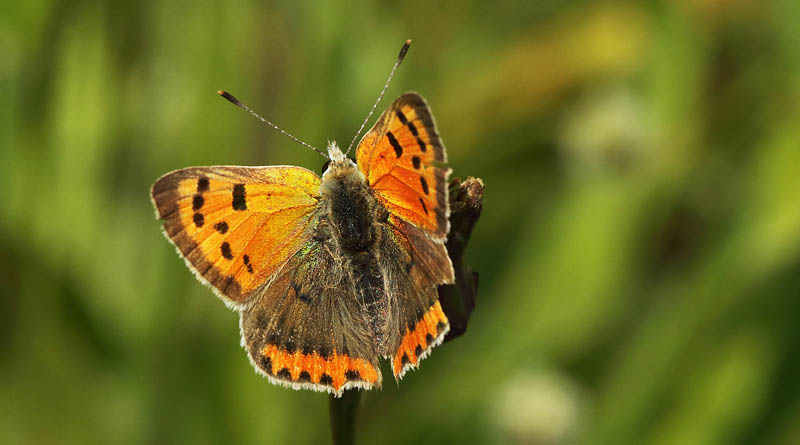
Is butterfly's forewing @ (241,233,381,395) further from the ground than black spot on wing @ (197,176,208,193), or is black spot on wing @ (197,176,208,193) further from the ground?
black spot on wing @ (197,176,208,193)

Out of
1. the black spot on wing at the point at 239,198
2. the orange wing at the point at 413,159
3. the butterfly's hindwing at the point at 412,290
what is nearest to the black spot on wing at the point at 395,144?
the orange wing at the point at 413,159

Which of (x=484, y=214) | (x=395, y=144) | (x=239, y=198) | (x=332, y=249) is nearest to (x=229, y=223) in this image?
(x=239, y=198)

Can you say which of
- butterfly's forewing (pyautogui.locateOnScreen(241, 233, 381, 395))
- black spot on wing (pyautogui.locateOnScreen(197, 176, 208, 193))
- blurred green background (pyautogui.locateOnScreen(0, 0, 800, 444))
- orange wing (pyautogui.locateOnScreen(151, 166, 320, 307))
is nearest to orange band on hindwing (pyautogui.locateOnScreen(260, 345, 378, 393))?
butterfly's forewing (pyautogui.locateOnScreen(241, 233, 381, 395))

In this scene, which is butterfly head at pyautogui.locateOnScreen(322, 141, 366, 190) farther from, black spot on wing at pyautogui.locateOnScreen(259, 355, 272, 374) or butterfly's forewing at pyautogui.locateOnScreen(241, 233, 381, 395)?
black spot on wing at pyautogui.locateOnScreen(259, 355, 272, 374)

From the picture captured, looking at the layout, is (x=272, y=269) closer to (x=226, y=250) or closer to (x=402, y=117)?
(x=226, y=250)

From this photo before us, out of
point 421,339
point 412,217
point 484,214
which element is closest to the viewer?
point 421,339

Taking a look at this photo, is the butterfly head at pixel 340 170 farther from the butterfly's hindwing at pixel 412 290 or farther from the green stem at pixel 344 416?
the green stem at pixel 344 416

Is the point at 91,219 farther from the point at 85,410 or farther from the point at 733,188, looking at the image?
the point at 733,188
